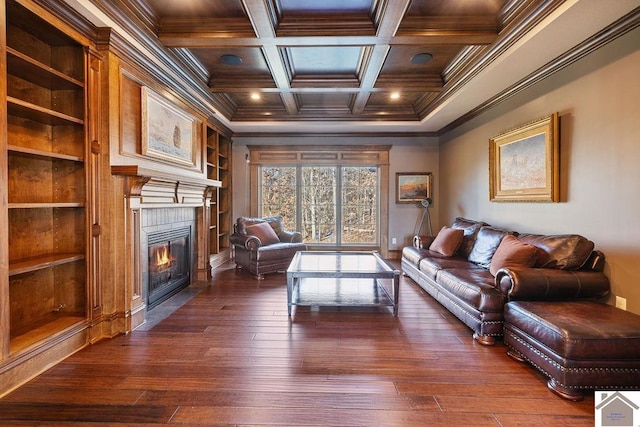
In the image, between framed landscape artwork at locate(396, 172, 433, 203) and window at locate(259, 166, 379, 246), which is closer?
framed landscape artwork at locate(396, 172, 433, 203)

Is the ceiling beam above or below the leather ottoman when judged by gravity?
above

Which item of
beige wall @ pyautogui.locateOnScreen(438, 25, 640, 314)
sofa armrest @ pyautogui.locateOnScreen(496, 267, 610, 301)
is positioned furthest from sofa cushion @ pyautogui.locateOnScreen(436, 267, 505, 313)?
beige wall @ pyautogui.locateOnScreen(438, 25, 640, 314)

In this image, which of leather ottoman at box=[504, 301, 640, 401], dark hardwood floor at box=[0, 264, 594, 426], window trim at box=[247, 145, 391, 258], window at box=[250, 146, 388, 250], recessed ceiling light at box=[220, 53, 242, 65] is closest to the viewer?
dark hardwood floor at box=[0, 264, 594, 426]

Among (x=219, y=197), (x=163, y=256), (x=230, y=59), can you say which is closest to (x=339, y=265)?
(x=163, y=256)

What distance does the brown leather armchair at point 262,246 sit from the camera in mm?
4656

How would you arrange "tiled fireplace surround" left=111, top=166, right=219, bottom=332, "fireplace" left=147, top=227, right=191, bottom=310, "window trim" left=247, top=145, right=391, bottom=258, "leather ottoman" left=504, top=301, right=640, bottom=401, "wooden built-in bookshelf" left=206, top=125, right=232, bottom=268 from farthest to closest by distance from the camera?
"window trim" left=247, top=145, right=391, bottom=258 → "wooden built-in bookshelf" left=206, top=125, right=232, bottom=268 → "fireplace" left=147, top=227, right=191, bottom=310 → "tiled fireplace surround" left=111, top=166, right=219, bottom=332 → "leather ottoman" left=504, top=301, right=640, bottom=401

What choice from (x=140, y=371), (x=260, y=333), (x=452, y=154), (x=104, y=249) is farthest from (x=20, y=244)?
(x=452, y=154)

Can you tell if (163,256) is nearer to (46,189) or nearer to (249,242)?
(249,242)

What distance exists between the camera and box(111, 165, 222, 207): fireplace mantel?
2.68 metres

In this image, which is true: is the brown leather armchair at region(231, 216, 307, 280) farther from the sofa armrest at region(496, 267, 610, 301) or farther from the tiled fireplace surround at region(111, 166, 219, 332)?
the sofa armrest at region(496, 267, 610, 301)

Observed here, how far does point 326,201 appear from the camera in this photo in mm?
6316

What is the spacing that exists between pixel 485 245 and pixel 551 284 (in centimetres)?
129

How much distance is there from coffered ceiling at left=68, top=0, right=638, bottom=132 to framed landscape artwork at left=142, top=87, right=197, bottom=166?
21.7 inches

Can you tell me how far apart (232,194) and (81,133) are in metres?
3.70
